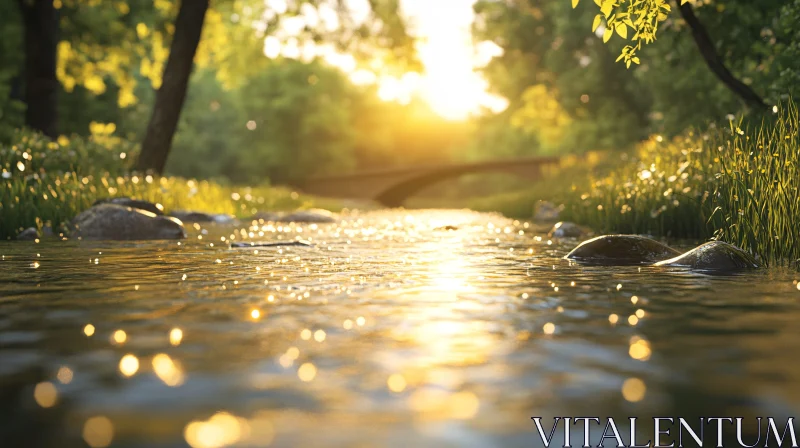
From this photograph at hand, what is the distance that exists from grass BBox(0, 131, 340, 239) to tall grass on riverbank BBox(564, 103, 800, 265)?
8015 millimetres

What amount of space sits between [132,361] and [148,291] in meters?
2.24

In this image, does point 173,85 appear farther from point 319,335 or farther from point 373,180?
point 373,180

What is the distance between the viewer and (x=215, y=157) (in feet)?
218

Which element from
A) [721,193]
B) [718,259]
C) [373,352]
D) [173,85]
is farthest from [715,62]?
[173,85]

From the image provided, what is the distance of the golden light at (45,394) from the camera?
3.13 m

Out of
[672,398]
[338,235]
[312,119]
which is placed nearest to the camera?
[672,398]

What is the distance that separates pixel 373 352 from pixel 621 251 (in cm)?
489

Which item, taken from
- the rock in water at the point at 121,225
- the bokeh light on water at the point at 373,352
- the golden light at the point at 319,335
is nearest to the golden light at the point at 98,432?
the bokeh light on water at the point at 373,352

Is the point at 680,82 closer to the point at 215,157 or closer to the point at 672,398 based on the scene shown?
the point at 672,398

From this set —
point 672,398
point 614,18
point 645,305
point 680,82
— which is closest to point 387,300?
point 645,305

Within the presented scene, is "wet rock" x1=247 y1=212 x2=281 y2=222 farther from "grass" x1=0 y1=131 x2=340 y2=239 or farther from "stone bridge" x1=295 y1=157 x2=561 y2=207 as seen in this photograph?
"stone bridge" x1=295 y1=157 x2=561 y2=207

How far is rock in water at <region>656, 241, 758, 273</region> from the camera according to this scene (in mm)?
7172

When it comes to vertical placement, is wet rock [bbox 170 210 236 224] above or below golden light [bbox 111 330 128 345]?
above

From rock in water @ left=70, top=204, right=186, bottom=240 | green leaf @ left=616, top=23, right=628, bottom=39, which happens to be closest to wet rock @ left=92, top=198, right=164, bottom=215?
rock in water @ left=70, top=204, right=186, bottom=240
